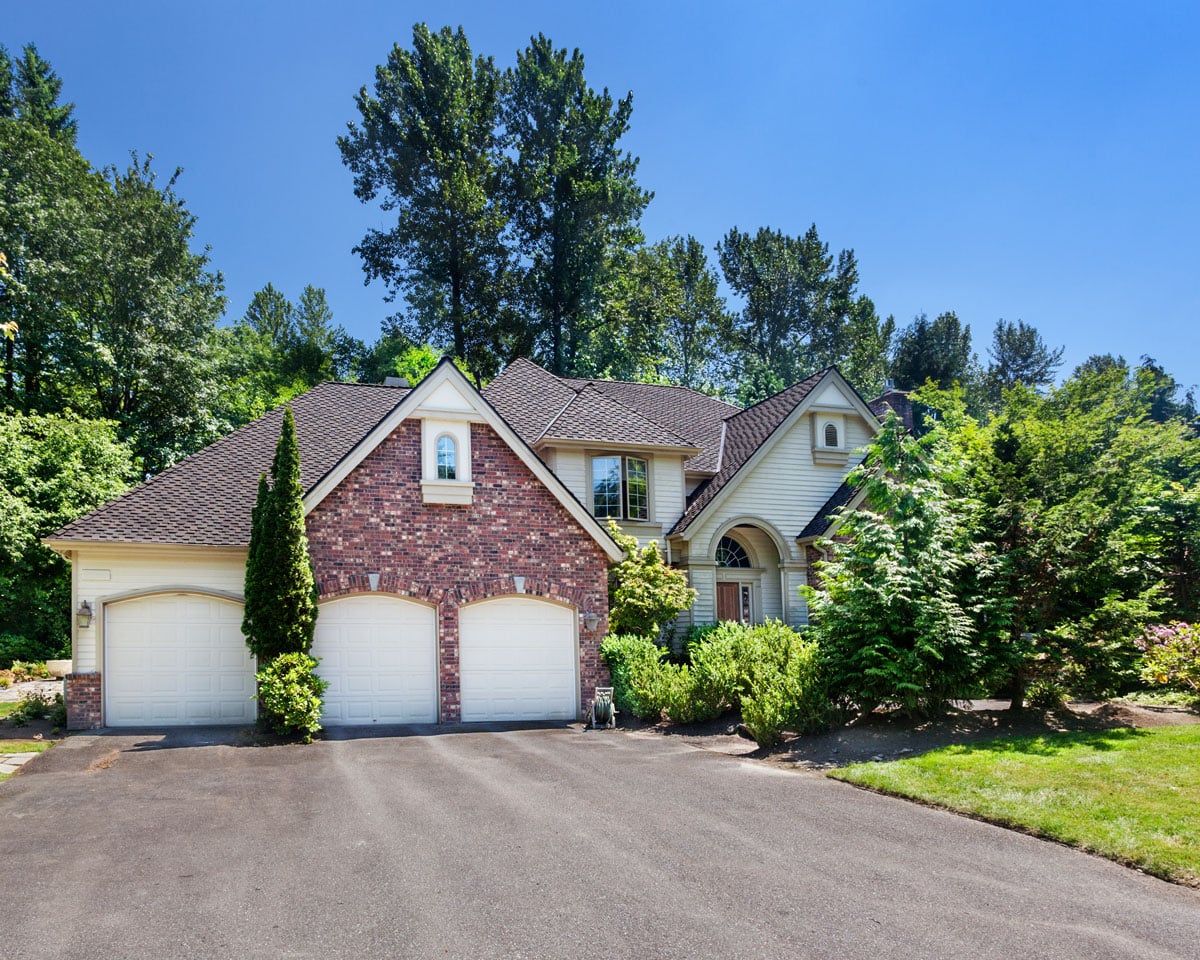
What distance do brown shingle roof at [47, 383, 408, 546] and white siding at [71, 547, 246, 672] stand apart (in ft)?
1.13

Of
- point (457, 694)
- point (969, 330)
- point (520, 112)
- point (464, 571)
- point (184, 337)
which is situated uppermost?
point (520, 112)

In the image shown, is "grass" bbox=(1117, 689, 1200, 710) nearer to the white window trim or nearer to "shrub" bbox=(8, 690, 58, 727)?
the white window trim

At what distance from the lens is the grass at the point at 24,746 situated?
1304cm

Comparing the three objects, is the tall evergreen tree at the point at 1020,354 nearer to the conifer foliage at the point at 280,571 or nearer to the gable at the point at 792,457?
the gable at the point at 792,457

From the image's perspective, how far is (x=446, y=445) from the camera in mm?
17031

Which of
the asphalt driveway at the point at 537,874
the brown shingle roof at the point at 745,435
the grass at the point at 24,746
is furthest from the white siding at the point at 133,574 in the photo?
the brown shingle roof at the point at 745,435

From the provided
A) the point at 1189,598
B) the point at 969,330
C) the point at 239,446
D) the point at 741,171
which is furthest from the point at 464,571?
the point at 969,330

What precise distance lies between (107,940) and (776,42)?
15.7 m

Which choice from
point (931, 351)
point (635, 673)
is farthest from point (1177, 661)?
point (931, 351)

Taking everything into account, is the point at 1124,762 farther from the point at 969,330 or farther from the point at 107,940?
the point at 969,330

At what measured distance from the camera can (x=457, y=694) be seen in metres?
16.6

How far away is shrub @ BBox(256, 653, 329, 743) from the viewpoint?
1392cm

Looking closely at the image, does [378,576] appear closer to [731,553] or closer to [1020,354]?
[731,553]

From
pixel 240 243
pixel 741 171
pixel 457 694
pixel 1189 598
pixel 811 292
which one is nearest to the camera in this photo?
pixel 457 694
